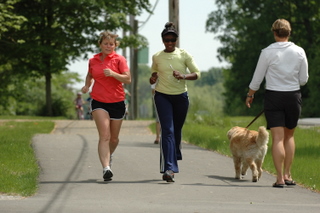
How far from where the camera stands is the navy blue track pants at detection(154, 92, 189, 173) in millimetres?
10531

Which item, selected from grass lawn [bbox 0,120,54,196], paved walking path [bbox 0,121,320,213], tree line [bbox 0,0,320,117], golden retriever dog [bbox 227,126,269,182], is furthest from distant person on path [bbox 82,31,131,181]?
tree line [bbox 0,0,320,117]

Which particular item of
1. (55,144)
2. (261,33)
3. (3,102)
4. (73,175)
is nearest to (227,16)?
(261,33)

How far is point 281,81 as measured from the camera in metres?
9.96

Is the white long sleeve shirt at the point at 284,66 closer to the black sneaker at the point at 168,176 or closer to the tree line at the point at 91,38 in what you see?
the black sneaker at the point at 168,176

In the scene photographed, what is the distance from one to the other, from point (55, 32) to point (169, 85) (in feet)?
101

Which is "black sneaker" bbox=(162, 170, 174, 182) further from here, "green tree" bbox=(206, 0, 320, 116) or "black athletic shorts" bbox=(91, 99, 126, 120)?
"green tree" bbox=(206, 0, 320, 116)

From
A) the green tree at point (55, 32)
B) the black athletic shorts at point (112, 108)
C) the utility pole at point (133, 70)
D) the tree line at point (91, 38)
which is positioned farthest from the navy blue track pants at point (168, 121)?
the utility pole at point (133, 70)

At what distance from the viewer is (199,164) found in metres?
13.0

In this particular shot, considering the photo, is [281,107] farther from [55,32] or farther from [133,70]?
[133,70]

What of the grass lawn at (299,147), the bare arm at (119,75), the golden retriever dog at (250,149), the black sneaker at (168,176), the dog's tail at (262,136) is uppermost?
the bare arm at (119,75)

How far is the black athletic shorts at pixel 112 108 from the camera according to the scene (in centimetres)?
1060

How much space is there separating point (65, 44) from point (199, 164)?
29.6 metres

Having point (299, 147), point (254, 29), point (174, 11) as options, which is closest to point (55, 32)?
point (254, 29)

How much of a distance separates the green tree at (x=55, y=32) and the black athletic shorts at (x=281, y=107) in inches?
1188
